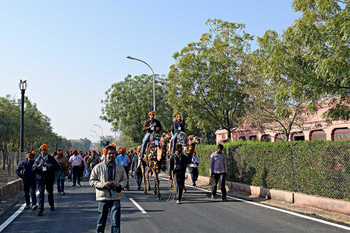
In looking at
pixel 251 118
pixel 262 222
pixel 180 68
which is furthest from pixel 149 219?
pixel 180 68

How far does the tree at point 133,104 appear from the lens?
51625 millimetres

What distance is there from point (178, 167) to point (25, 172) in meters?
4.99

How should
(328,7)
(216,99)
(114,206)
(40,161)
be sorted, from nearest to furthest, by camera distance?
(114,206) < (40,161) < (328,7) < (216,99)

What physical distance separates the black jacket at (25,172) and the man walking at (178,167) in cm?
461

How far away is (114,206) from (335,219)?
5.60m

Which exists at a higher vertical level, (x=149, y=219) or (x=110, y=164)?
(x=110, y=164)

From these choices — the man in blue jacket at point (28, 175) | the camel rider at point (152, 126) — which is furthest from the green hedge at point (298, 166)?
the man in blue jacket at point (28, 175)

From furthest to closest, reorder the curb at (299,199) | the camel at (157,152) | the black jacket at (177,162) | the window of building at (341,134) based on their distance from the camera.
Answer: the window of building at (341,134), the camel at (157,152), the black jacket at (177,162), the curb at (299,199)

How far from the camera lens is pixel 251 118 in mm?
28594

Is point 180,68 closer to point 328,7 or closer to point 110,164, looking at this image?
point 328,7

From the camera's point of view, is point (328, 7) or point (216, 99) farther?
point (216, 99)

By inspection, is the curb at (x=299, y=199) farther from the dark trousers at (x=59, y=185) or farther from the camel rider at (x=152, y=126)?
the dark trousers at (x=59, y=185)

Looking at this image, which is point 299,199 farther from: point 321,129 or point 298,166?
point 321,129

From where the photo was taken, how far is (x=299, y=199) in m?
11.4
